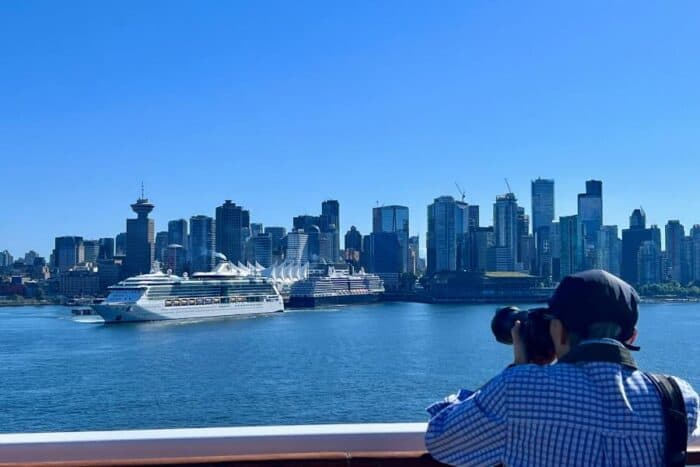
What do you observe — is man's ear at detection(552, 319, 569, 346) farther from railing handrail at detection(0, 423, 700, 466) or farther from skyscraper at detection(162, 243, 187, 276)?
skyscraper at detection(162, 243, 187, 276)

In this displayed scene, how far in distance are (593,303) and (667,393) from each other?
0.16 meters

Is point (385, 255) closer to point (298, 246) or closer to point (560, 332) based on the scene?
point (298, 246)

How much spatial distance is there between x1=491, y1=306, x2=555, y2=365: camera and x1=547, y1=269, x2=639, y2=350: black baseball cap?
21 mm

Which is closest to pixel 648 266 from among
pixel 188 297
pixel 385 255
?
pixel 385 255

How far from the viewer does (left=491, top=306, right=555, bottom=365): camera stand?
1.23 metres

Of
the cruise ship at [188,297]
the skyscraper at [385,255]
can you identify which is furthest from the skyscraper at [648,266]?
the cruise ship at [188,297]

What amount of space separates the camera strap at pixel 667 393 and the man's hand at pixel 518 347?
7cm

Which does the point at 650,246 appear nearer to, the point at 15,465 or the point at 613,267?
the point at 613,267

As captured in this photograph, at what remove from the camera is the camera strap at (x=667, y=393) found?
1117 mm

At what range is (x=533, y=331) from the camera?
1.23m

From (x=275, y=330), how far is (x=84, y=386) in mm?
19260

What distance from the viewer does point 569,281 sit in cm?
122

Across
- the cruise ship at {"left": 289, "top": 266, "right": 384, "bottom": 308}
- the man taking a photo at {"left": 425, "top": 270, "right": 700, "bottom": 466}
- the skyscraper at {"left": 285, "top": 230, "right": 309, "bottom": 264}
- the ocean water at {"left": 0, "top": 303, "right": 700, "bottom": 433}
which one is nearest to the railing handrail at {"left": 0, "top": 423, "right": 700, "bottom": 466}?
the man taking a photo at {"left": 425, "top": 270, "right": 700, "bottom": 466}

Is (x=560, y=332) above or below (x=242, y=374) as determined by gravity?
above
